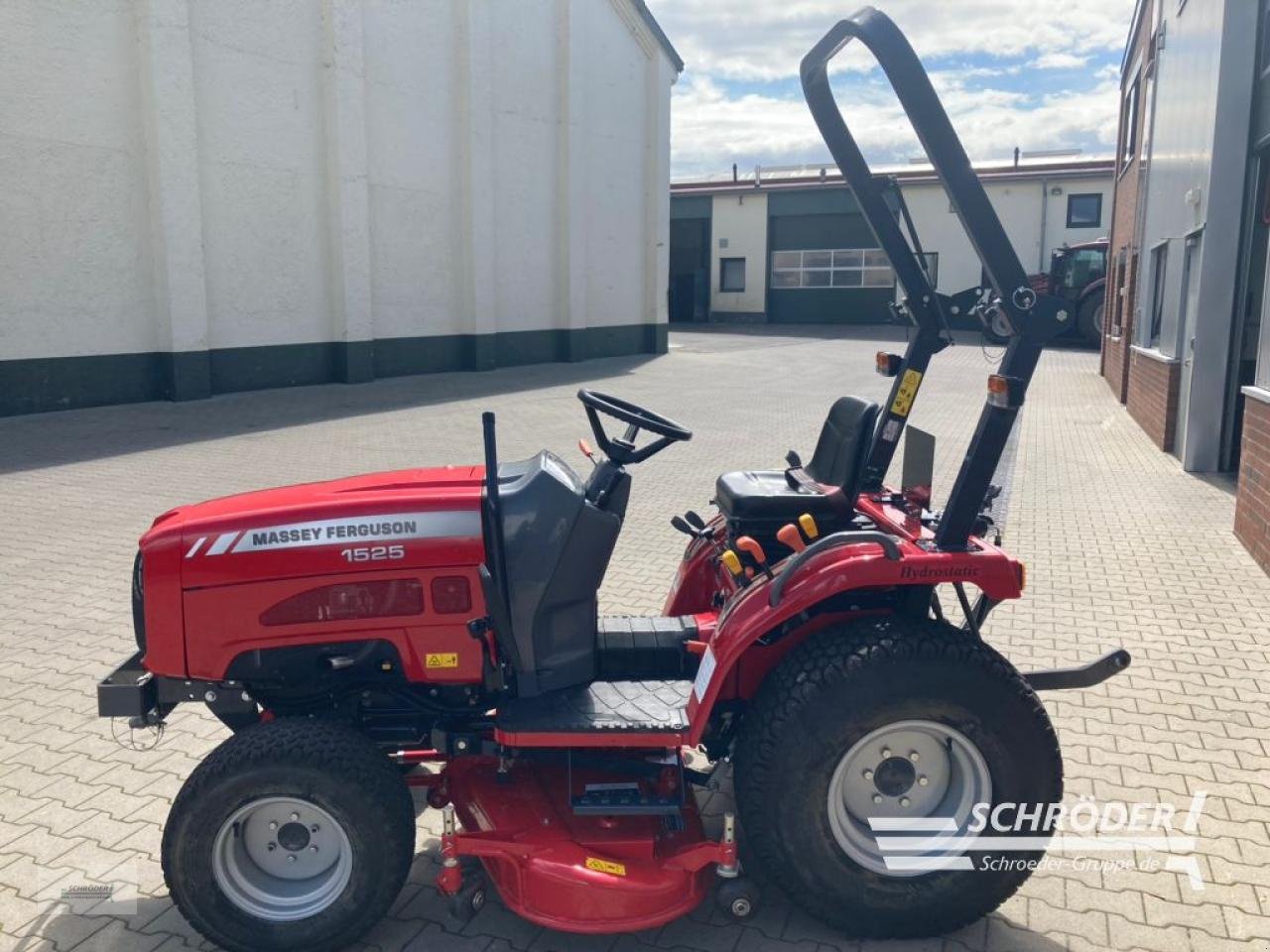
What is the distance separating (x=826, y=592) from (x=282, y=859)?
5.35 feet

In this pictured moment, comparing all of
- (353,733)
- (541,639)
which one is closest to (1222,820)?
(541,639)

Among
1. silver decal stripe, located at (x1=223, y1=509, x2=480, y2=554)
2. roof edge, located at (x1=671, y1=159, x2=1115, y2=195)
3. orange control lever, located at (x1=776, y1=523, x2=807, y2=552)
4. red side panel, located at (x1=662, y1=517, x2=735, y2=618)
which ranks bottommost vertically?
red side panel, located at (x1=662, y1=517, x2=735, y2=618)

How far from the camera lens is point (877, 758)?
2.86m

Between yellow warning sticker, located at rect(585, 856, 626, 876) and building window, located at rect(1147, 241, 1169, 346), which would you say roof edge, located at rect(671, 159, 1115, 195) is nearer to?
building window, located at rect(1147, 241, 1169, 346)

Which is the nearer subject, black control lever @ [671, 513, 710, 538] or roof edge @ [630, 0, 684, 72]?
black control lever @ [671, 513, 710, 538]

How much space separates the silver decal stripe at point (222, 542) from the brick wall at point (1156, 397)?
411 inches

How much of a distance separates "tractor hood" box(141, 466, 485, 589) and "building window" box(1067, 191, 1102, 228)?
3357cm

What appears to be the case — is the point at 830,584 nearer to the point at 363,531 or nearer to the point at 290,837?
the point at 363,531

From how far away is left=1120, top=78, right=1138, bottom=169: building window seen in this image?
1802 cm

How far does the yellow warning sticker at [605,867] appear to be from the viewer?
107 inches

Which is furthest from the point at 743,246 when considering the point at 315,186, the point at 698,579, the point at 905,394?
the point at 905,394

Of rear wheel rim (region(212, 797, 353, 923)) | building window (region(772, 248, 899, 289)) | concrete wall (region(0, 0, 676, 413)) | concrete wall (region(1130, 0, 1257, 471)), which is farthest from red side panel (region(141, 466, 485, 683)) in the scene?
building window (region(772, 248, 899, 289))

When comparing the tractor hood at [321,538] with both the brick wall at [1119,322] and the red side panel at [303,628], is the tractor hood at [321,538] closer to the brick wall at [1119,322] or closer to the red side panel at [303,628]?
the red side panel at [303,628]

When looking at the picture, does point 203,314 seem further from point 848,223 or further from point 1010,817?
point 848,223
